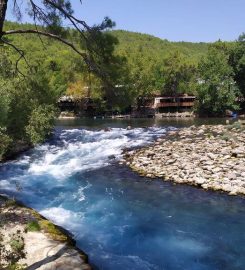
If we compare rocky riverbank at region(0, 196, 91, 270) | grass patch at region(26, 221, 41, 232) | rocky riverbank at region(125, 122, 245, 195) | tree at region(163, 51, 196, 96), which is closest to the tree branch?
rocky riverbank at region(0, 196, 91, 270)

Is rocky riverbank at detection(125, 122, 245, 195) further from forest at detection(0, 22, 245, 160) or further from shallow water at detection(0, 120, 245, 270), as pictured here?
forest at detection(0, 22, 245, 160)

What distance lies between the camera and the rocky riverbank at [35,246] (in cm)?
1083

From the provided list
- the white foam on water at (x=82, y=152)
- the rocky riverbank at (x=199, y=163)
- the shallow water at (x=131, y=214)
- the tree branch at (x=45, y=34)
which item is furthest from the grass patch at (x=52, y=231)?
the white foam on water at (x=82, y=152)

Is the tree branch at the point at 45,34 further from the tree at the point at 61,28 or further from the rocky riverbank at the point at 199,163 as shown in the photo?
the rocky riverbank at the point at 199,163

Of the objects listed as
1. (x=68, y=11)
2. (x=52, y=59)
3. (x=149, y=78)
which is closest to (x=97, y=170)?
(x=68, y=11)

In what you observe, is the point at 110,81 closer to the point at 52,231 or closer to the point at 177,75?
the point at 52,231

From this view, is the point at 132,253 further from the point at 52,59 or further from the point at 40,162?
the point at 52,59

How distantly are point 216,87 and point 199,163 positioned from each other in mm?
49453

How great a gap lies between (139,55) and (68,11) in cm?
7579

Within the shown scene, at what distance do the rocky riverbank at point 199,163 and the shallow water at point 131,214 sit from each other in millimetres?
951

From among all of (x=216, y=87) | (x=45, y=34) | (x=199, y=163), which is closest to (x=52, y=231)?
(x=45, y=34)

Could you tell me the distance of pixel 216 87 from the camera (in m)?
70.3

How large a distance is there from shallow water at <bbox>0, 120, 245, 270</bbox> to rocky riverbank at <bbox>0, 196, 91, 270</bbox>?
956 mm

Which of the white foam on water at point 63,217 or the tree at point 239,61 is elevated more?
the tree at point 239,61
